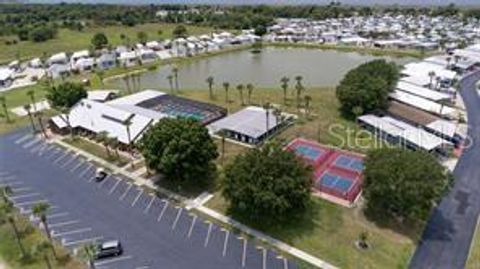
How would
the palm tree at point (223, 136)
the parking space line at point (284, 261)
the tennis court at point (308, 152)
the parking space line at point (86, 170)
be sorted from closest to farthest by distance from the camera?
the parking space line at point (284, 261)
the parking space line at point (86, 170)
the tennis court at point (308, 152)
the palm tree at point (223, 136)

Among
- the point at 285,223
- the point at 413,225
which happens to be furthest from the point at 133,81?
the point at 413,225

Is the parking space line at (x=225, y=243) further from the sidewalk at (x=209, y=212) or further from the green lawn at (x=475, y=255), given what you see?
the green lawn at (x=475, y=255)

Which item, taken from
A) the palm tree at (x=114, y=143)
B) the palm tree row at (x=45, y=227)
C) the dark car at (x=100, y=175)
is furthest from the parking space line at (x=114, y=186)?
the palm tree row at (x=45, y=227)

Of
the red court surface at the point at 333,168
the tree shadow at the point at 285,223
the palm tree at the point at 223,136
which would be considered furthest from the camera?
the palm tree at the point at 223,136

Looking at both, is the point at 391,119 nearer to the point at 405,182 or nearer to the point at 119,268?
the point at 405,182

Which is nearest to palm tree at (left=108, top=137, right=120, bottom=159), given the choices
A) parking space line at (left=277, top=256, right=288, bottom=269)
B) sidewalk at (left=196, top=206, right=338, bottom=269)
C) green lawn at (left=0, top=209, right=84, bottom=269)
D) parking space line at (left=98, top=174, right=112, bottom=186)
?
parking space line at (left=98, top=174, right=112, bottom=186)

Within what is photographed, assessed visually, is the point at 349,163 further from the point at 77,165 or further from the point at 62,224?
the point at 77,165
